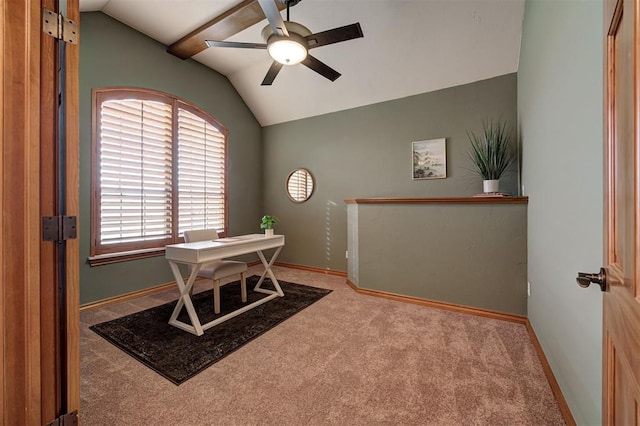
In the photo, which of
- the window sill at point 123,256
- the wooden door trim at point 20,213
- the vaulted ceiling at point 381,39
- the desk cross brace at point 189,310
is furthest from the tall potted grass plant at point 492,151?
the window sill at point 123,256

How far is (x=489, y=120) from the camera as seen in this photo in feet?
11.0

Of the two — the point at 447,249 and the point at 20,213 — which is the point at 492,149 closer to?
the point at 447,249

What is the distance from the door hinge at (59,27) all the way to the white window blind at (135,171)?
2.32m

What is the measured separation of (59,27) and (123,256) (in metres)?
2.76

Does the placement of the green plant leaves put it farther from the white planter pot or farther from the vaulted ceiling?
the vaulted ceiling

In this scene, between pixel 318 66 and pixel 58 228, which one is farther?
pixel 318 66

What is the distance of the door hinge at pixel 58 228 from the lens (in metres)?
1.06

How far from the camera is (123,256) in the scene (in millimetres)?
3205

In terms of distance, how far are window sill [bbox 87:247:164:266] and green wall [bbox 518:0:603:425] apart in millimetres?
4025

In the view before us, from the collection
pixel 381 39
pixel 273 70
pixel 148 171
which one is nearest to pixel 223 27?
pixel 273 70

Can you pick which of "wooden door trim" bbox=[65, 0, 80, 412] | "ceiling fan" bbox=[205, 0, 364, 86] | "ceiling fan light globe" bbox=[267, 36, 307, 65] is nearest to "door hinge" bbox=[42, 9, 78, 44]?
"wooden door trim" bbox=[65, 0, 80, 412]

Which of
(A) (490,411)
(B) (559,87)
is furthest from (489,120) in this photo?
(A) (490,411)

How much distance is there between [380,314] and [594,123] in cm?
225

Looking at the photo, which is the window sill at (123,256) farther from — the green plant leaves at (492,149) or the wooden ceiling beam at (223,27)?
the green plant leaves at (492,149)
